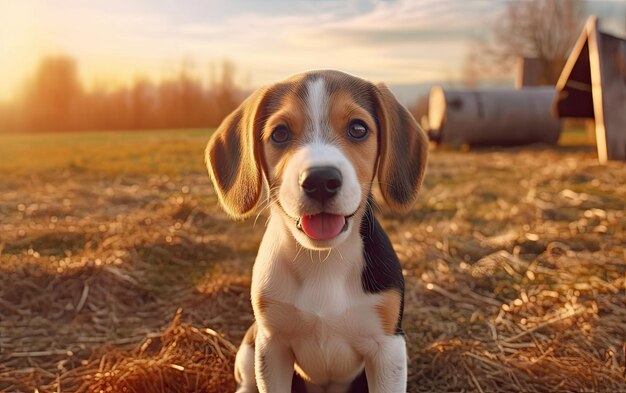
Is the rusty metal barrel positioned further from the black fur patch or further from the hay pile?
the black fur patch

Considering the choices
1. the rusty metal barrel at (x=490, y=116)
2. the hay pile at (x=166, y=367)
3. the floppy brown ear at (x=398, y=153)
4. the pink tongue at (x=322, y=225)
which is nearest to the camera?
the pink tongue at (x=322, y=225)

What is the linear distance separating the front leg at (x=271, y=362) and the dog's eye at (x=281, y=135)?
0.88 meters

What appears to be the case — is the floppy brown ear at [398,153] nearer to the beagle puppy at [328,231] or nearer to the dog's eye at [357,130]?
the beagle puppy at [328,231]

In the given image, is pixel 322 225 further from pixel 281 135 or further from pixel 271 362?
pixel 271 362

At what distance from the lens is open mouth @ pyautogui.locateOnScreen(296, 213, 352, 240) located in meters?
2.61

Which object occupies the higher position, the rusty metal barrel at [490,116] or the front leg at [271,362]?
the front leg at [271,362]

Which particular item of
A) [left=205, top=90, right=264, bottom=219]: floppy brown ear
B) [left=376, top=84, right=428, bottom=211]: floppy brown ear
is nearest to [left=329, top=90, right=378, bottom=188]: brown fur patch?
[left=376, top=84, right=428, bottom=211]: floppy brown ear

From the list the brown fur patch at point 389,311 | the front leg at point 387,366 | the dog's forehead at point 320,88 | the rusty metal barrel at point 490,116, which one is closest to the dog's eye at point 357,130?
the dog's forehead at point 320,88

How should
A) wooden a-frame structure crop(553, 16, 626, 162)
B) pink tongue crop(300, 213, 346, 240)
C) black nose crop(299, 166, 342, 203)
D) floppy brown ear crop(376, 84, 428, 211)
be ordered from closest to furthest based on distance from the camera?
black nose crop(299, 166, 342, 203) < pink tongue crop(300, 213, 346, 240) < floppy brown ear crop(376, 84, 428, 211) < wooden a-frame structure crop(553, 16, 626, 162)

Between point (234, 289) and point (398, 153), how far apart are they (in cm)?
244

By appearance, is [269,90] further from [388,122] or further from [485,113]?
[485,113]

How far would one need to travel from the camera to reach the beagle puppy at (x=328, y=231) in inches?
106

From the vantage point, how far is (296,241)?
9.48 ft

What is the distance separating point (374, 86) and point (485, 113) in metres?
14.2
